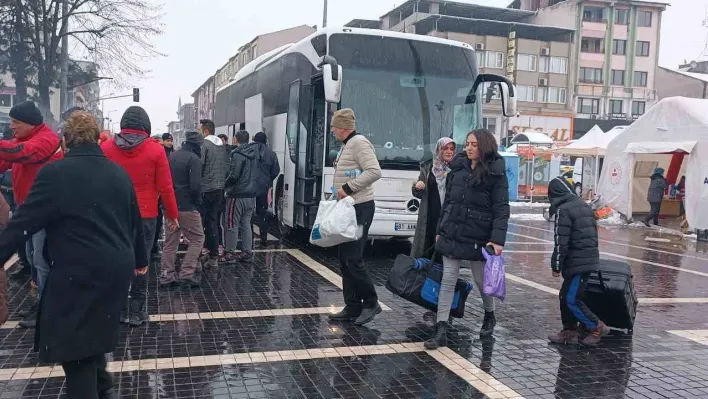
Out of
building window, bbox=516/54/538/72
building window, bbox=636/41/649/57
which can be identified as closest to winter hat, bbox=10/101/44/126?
building window, bbox=516/54/538/72

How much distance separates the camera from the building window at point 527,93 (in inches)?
2180

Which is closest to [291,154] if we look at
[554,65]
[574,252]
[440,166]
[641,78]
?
[440,166]

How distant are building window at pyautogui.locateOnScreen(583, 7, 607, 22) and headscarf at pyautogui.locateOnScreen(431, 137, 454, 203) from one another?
188 ft

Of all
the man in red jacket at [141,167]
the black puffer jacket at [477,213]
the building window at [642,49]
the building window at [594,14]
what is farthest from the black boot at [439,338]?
the building window at [642,49]

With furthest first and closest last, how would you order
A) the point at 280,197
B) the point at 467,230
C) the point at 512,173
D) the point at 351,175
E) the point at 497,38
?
1. the point at 497,38
2. the point at 512,173
3. the point at 280,197
4. the point at 351,175
5. the point at 467,230

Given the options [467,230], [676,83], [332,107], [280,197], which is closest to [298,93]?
[332,107]

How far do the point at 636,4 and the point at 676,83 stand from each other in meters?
9.09

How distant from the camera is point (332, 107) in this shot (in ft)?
31.4

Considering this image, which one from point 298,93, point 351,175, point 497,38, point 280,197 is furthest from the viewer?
point 497,38

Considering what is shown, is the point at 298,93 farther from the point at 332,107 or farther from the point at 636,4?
the point at 636,4

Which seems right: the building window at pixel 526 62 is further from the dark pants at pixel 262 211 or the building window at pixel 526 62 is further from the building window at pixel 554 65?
the dark pants at pixel 262 211

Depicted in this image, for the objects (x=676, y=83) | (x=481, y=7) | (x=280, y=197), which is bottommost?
A: (x=280, y=197)

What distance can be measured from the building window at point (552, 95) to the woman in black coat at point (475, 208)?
53.5 meters

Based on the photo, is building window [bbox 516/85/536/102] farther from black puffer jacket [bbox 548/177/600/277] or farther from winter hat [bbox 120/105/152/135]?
winter hat [bbox 120/105/152/135]
